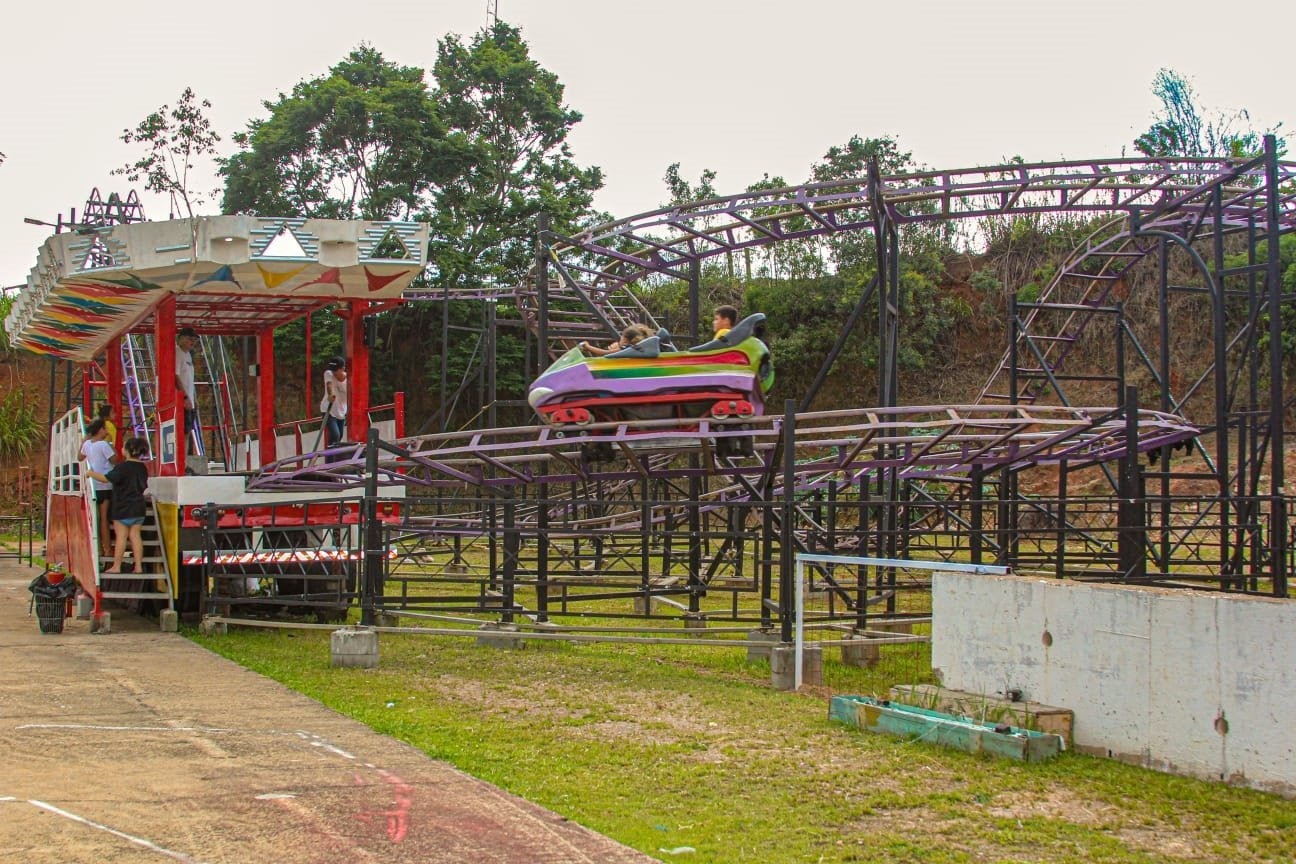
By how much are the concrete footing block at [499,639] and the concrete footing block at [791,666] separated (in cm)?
326

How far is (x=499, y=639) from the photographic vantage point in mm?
12898

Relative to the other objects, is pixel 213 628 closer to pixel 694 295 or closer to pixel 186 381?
pixel 186 381

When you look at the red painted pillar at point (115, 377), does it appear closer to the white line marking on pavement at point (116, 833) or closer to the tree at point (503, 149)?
the white line marking on pavement at point (116, 833)

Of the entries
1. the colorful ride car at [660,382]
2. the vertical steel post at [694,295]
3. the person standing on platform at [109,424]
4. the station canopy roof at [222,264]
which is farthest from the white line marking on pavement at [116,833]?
the vertical steel post at [694,295]

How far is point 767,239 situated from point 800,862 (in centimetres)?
1175

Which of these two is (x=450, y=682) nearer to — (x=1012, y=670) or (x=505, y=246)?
(x=1012, y=670)

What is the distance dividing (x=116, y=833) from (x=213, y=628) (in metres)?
8.36

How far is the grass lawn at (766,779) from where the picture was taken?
5992 mm

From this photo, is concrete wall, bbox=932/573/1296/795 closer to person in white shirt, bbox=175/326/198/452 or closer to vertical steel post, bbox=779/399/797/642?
vertical steel post, bbox=779/399/797/642

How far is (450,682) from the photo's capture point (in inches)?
425

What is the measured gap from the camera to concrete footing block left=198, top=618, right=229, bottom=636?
45.1 ft

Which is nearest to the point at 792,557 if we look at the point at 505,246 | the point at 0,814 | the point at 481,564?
the point at 0,814

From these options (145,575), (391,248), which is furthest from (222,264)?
(145,575)

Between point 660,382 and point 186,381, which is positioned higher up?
point 186,381
